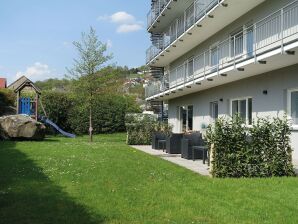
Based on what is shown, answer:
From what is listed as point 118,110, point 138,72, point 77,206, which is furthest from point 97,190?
point 138,72

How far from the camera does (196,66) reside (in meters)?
26.2

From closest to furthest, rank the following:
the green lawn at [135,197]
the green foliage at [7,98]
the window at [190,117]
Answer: the green lawn at [135,197] → the window at [190,117] → the green foliage at [7,98]

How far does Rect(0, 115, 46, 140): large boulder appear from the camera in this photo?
23.3 metres

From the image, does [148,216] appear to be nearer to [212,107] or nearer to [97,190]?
[97,190]

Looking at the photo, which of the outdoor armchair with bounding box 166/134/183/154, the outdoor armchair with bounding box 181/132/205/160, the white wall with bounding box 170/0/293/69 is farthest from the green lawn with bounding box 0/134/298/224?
the white wall with bounding box 170/0/293/69

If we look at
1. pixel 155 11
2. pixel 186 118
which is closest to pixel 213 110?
pixel 186 118

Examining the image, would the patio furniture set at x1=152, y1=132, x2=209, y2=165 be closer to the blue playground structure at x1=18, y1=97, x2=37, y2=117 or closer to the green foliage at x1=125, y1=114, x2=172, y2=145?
the green foliage at x1=125, y1=114, x2=172, y2=145

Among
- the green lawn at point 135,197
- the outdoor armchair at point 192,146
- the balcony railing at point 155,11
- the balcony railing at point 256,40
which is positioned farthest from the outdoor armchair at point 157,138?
the balcony railing at point 155,11

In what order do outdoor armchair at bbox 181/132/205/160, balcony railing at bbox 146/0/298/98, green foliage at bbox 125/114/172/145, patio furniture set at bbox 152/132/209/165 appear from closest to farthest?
balcony railing at bbox 146/0/298/98
patio furniture set at bbox 152/132/209/165
outdoor armchair at bbox 181/132/205/160
green foliage at bbox 125/114/172/145

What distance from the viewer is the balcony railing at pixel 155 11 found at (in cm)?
3261

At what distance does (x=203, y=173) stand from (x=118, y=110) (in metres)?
25.2

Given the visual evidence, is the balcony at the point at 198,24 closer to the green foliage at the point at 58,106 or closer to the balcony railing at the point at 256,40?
the balcony railing at the point at 256,40

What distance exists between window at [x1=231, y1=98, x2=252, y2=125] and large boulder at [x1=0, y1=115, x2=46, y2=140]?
11.5 meters

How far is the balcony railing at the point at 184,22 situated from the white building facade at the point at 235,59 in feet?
0.27
